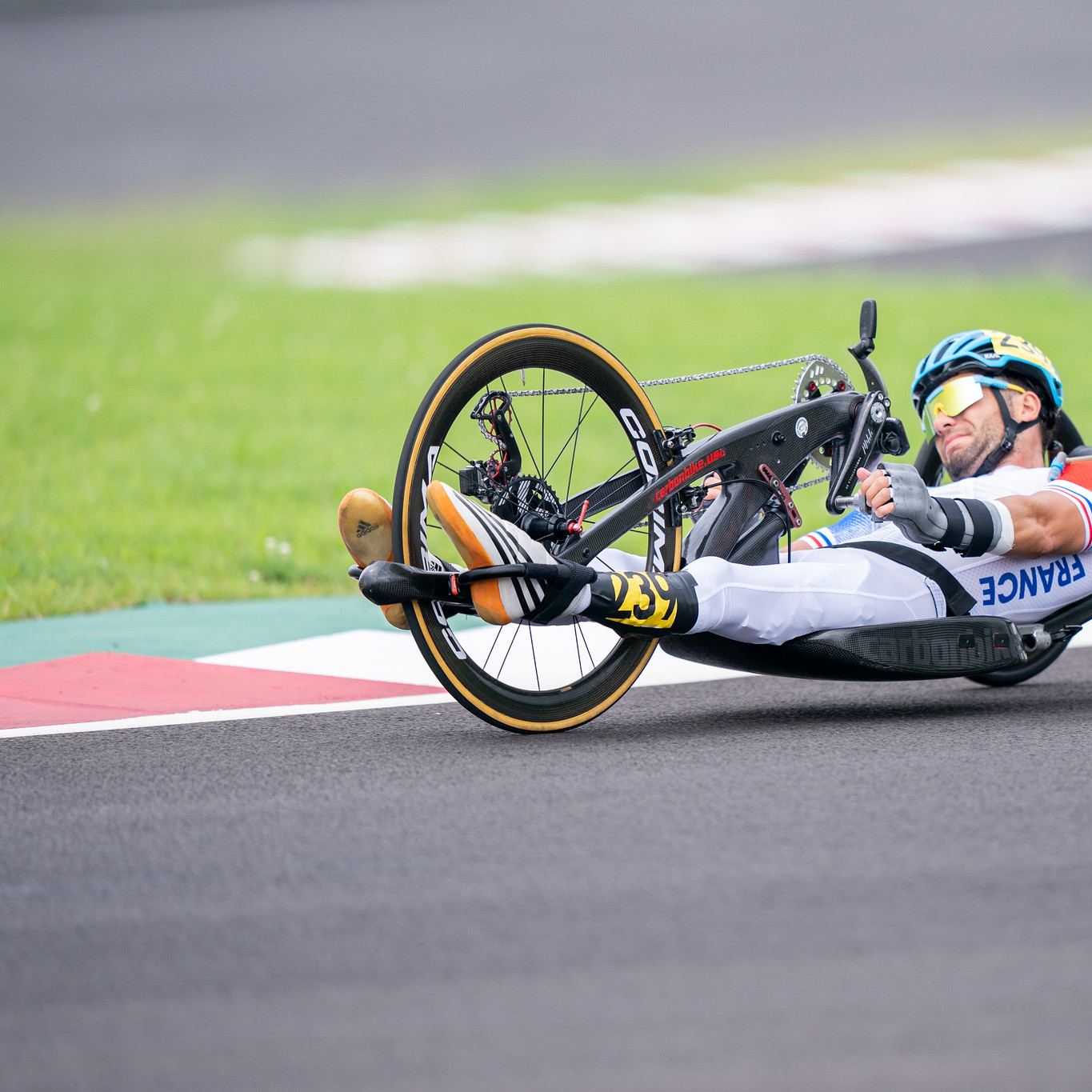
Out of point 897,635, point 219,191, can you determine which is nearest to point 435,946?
point 897,635

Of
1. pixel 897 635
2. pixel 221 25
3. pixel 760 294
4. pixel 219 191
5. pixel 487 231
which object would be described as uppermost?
pixel 221 25

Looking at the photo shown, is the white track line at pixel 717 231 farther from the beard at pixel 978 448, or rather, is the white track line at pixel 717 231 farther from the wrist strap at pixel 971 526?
the wrist strap at pixel 971 526

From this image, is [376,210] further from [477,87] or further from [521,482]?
[521,482]

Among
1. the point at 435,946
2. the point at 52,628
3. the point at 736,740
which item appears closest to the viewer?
the point at 435,946

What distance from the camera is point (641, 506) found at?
4.71m

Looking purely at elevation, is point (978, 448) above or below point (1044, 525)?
above

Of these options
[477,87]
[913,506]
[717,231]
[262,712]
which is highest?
[477,87]

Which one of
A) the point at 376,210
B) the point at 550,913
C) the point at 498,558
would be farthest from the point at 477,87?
the point at 550,913

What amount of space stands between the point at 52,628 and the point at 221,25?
30502mm

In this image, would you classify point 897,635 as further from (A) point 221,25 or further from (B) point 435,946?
(A) point 221,25

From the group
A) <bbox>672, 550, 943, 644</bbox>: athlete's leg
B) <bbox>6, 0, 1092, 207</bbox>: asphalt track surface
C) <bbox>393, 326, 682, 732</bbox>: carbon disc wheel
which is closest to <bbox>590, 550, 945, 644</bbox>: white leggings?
<bbox>672, 550, 943, 644</bbox>: athlete's leg

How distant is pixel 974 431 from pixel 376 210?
805 inches

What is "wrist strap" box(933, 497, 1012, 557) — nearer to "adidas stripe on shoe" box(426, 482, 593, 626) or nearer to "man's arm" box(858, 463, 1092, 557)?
"man's arm" box(858, 463, 1092, 557)

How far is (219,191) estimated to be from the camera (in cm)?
2598
